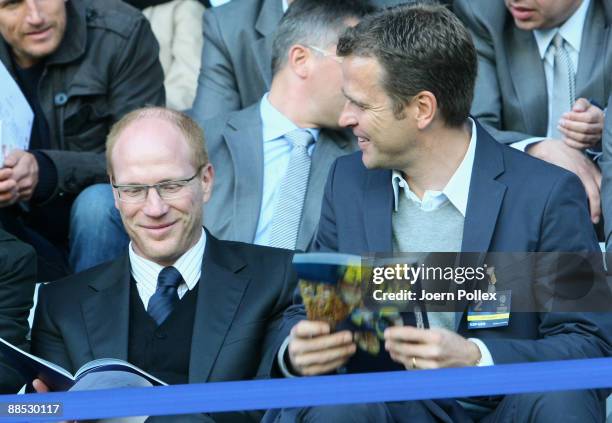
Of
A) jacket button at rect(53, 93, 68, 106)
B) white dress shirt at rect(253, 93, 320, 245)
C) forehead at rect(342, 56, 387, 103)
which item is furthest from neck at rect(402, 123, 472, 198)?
jacket button at rect(53, 93, 68, 106)

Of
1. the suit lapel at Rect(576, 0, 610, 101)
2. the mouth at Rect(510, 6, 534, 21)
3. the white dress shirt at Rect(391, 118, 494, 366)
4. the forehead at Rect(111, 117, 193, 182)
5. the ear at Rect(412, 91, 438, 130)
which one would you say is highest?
the mouth at Rect(510, 6, 534, 21)

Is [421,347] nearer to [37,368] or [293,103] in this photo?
[37,368]

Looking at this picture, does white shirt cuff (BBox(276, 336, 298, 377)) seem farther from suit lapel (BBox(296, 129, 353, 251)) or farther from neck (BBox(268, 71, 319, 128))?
neck (BBox(268, 71, 319, 128))

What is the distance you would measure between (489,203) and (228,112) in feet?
5.06

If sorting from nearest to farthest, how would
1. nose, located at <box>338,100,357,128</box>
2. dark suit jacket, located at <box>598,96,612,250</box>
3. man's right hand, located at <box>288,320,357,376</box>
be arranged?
man's right hand, located at <box>288,320,357,376</box>
nose, located at <box>338,100,357,128</box>
dark suit jacket, located at <box>598,96,612,250</box>

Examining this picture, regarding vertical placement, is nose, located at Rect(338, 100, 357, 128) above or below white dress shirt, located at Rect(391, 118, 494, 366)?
above

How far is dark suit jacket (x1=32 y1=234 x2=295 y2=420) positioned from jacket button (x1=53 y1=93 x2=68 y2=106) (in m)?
1.12

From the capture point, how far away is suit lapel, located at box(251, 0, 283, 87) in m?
4.92

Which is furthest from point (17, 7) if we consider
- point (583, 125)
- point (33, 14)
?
point (583, 125)

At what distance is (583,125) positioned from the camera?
4379mm

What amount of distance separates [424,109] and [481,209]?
12.4 inches

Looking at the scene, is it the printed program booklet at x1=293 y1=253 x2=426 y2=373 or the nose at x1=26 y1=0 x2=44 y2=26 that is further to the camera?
the nose at x1=26 y1=0 x2=44 y2=26

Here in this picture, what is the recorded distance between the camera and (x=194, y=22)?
5.72 metres

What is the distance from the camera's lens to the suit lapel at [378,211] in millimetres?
3523
